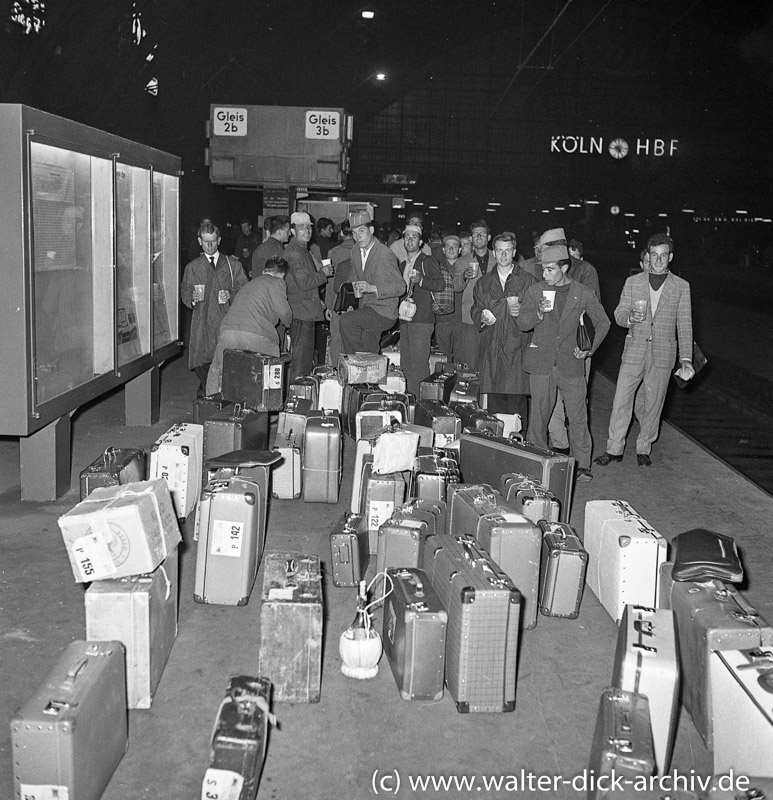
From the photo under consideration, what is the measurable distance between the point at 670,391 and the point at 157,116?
37.3 ft

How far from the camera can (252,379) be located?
8656mm

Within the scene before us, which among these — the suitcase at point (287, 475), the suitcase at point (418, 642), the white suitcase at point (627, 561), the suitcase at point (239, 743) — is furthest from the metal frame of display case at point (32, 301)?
the white suitcase at point (627, 561)

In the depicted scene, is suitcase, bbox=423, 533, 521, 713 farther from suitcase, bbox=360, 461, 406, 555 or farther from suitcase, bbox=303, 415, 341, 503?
suitcase, bbox=303, 415, 341, 503

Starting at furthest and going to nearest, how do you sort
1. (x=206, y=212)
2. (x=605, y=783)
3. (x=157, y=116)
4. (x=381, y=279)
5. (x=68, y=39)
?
1. (x=206, y=212)
2. (x=157, y=116)
3. (x=68, y=39)
4. (x=381, y=279)
5. (x=605, y=783)

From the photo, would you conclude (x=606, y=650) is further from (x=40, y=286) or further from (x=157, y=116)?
(x=157, y=116)

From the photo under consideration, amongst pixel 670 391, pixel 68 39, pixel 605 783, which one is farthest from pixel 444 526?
pixel 68 39

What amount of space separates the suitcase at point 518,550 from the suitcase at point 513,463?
4.31ft

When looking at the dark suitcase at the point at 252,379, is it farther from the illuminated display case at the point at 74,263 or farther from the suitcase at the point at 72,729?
the suitcase at the point at 72,729

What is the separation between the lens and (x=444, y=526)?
5809 millimetres

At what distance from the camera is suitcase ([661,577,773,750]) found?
398 cm

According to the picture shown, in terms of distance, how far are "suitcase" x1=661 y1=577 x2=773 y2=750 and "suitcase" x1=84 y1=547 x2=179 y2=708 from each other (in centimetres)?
229

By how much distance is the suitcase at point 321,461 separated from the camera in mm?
7074

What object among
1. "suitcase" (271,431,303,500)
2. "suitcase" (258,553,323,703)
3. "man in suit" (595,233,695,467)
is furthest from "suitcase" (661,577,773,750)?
"man in suit" (595,233,695,467)

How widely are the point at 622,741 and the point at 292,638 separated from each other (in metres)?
1.48
